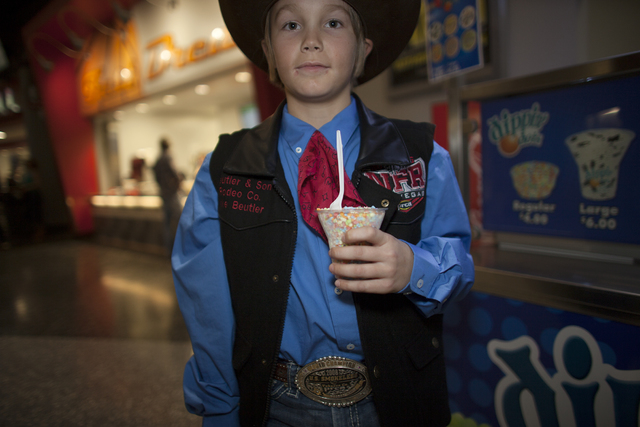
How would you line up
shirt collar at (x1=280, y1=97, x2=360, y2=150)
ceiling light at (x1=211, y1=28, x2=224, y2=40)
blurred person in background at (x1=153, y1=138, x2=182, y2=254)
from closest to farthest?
1. shirt collar at (x1=280, y1=97, x2=360, y2=150)
2. ceiling light at (x1=211, y1=28, x2=224, y2=40)
3. blurred person in background at (x1=153, y1=138, x2=182, y2=254)

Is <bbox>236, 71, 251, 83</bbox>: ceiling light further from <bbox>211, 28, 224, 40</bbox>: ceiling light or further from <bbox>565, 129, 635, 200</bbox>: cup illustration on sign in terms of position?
<bbox>565, 129, 635, 200</bbox>: cup illustration on sign

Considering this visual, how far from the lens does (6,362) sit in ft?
10.3

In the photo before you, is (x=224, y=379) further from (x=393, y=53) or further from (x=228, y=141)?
(x=393, y=53)

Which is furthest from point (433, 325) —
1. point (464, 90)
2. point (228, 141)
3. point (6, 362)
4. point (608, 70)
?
point (6, 362)

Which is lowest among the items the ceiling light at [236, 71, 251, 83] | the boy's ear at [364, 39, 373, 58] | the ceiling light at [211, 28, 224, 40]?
the boy's ear at [364, 39, 373, 58]

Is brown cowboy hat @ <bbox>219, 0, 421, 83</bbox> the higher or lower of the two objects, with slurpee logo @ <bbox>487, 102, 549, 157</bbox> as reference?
higher

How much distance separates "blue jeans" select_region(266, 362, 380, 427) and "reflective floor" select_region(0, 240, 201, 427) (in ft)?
5.12

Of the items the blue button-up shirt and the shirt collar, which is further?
the shirt collar

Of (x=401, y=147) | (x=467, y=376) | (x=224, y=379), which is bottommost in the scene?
(x=467, y=376)

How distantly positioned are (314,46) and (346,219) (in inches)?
18.8

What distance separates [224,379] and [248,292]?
0.89 ft

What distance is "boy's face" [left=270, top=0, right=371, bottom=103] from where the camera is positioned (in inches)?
38.5

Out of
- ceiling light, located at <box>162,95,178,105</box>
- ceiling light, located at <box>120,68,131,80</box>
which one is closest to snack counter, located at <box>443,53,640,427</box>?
ceiling light, located at <box>162,95,178,105</box>

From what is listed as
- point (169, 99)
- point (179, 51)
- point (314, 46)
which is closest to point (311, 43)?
point (314, 46)
